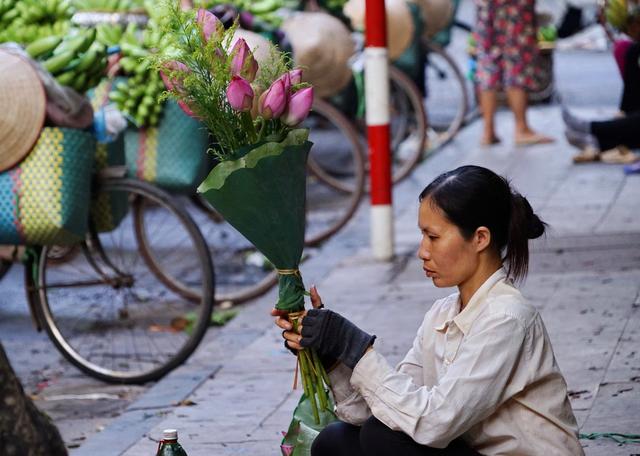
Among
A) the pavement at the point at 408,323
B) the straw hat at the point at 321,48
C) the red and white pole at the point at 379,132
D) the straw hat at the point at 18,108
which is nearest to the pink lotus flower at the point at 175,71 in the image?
the pavement at the point at 408,323

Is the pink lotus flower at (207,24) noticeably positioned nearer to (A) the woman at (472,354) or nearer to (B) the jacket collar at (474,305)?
(A) the woman at (472,354)

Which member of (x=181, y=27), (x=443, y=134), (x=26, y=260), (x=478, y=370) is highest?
(x=181, y=27)

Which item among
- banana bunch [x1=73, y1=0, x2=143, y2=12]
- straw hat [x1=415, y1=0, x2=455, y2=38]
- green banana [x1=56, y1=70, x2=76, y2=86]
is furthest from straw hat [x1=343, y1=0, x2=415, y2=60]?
green banana [x1=56, y1=70, x2=76, y2=86]

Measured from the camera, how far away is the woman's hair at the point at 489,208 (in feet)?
10.3

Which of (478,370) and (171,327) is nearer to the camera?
(478,370)

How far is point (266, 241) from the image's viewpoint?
3.29m

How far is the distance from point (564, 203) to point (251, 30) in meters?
2.35

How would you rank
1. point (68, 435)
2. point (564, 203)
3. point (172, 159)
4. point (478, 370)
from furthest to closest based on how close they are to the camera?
point (564, 203)
point (172, 159)
point (68, 435)
point (478, 370)

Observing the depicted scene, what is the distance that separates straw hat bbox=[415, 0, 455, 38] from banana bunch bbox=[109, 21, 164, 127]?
4.98 m

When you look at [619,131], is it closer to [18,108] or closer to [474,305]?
[18,108]

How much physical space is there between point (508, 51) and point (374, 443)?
7.57 m

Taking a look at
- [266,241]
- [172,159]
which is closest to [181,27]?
[266,241]

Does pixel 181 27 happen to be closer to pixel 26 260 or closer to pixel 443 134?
pixel 26 260

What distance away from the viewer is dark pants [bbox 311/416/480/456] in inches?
126
